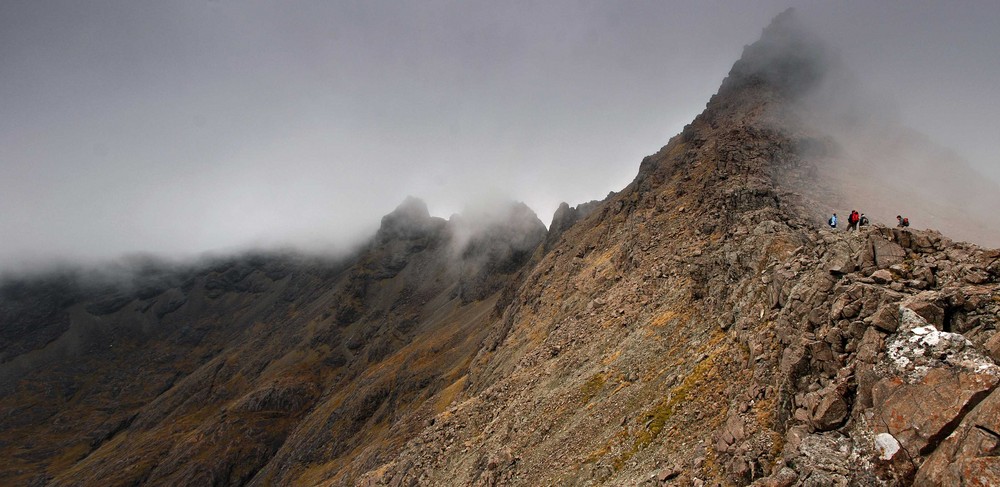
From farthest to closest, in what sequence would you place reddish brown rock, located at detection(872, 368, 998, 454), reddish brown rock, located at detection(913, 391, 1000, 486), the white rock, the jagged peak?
1. the jagged peak
2. the white rock
3. reddish brown rock, located at detection(872, 368, 998, 454)
4. reddish brown rock, located at detection(913, 391, 1000, 486)

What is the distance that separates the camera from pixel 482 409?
59.2 meters

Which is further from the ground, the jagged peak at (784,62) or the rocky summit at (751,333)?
the jagged peak at (784,62)

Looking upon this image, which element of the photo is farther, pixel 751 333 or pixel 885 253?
pixel 751 333

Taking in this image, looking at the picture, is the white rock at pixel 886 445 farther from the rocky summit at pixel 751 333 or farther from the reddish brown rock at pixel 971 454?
the reddish brown rock at pixel 971 454

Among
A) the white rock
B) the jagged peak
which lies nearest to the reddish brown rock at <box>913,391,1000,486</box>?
the white rock

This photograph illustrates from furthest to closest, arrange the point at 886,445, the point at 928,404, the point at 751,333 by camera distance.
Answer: the point at 751,333
the point at 886,445
the point at 928,404

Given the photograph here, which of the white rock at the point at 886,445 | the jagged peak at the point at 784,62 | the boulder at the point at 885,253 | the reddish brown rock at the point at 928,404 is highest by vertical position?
the jagged peak at the point at 784,62

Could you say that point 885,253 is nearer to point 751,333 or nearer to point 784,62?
point 751,333

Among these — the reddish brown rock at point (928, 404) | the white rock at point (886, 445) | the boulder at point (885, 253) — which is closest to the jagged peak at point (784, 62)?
the boulder at point (885, 253)

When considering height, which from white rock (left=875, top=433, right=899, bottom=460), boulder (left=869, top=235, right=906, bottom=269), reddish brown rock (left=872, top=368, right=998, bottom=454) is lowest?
white rock (left=875, top=433, right=899, bottom=460)

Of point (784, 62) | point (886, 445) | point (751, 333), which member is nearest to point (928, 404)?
point (886, 445)

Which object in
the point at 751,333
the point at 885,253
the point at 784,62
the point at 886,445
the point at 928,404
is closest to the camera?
the point at 928,404

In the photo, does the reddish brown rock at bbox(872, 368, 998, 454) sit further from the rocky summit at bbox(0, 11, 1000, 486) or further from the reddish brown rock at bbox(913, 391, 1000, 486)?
the reddish brown rock at bbox(913, 391, 1000, 486)

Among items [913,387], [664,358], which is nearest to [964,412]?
→ [913,387]
